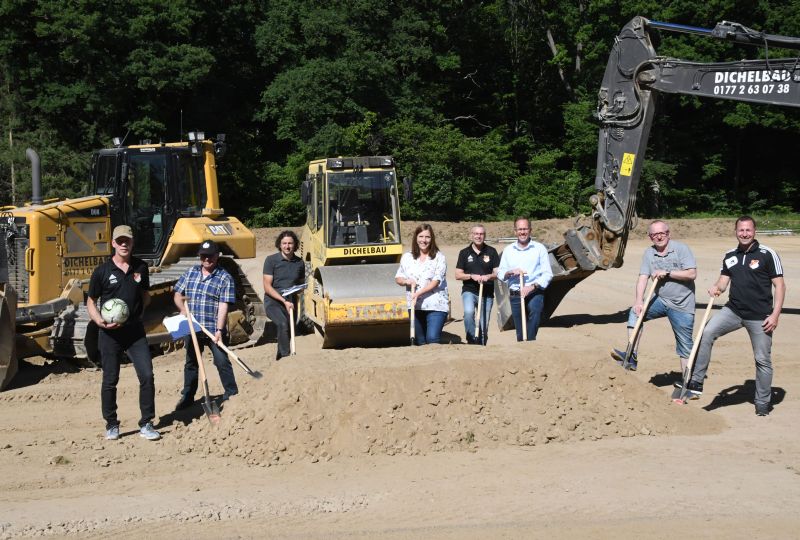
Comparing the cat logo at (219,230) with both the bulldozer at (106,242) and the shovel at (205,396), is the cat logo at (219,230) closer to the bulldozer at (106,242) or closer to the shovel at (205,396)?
the bulldozer at (106,242)

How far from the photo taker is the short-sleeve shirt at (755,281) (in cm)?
853

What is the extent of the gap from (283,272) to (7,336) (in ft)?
11.1

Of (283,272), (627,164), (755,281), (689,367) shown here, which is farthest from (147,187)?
(755,281)

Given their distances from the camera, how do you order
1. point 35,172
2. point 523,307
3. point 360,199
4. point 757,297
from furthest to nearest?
point 360,199 < point 35,172 < point 523,307 < point 757,297

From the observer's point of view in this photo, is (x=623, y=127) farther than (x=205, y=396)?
Yes

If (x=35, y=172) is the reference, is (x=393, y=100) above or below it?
above

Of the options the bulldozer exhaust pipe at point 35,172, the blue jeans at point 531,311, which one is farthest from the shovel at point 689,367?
the bulldozer exhaust pipe at point 35,172

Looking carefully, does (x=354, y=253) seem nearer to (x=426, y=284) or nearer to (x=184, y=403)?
(x=426, y=284)

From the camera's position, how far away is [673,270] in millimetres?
9227

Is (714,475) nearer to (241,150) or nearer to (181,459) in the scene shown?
(181,459)

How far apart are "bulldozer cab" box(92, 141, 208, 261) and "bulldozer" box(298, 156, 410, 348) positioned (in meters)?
1.90

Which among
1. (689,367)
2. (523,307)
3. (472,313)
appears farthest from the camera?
(472,313)

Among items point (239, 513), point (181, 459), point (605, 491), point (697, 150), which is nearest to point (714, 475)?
point (605, 491)

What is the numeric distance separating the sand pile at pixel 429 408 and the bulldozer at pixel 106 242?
3.99 metres
